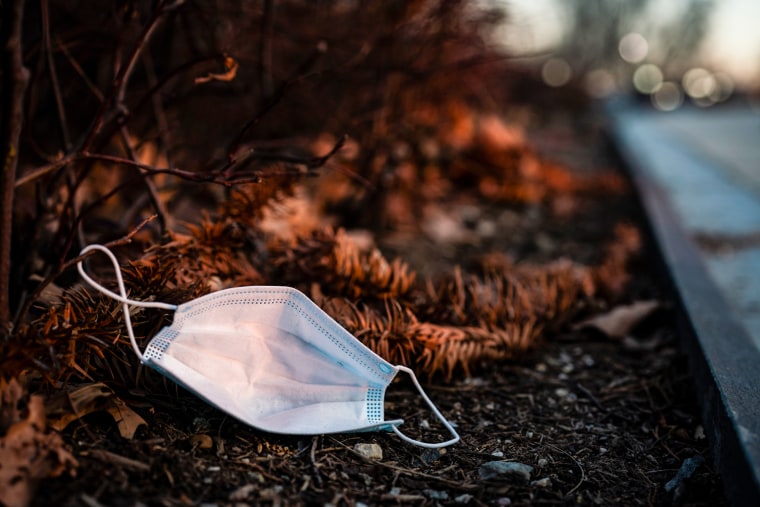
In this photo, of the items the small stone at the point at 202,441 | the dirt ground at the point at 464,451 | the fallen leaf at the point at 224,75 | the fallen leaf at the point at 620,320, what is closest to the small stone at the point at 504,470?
the dirt ground at the point at 464,451

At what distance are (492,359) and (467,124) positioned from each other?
3.28m

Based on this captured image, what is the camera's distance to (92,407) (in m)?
1.73

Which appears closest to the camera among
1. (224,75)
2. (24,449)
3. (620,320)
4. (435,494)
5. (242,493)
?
(24,449)

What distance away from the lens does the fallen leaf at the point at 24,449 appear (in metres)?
1.45

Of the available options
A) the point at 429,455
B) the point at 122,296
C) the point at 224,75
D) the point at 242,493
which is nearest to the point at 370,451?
the point at 429,455

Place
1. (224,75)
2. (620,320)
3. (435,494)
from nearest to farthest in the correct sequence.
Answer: (435,494), (224,75), (620,320)

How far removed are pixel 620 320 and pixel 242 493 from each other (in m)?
1.93

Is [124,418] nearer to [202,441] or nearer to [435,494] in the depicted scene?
[202,441]

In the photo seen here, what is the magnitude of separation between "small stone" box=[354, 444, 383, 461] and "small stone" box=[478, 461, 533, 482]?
0.91 feet

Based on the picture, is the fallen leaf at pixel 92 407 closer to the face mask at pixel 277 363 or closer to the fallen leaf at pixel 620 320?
the face mask at pixel 277 363

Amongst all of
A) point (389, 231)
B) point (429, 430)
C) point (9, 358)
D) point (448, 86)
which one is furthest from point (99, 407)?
point (448, 86)

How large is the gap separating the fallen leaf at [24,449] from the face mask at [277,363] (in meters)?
0.33

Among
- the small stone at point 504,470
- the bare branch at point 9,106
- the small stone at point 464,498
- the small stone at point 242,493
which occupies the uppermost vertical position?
the bare branch at point 9,106

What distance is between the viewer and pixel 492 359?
8.23 ft
